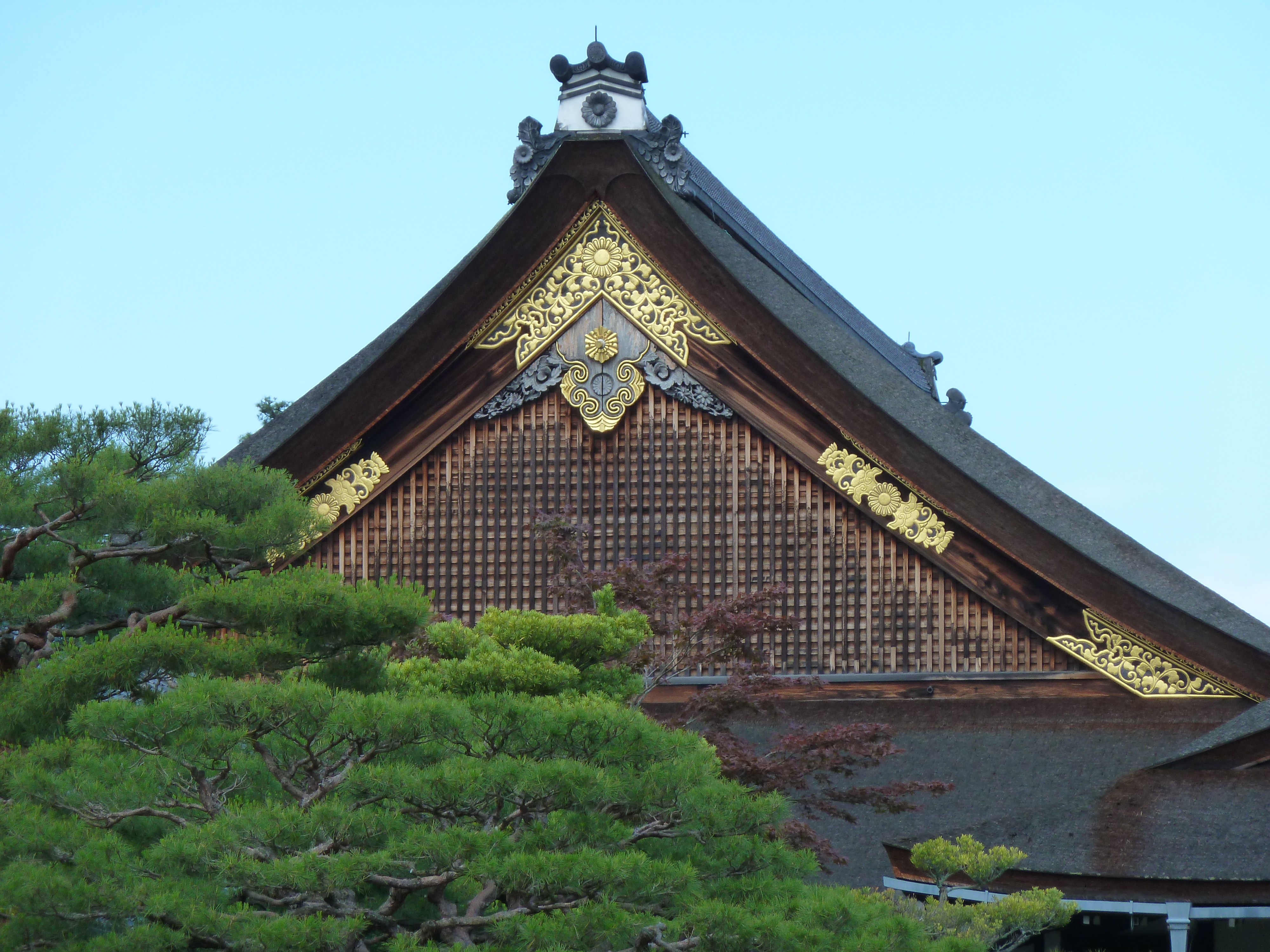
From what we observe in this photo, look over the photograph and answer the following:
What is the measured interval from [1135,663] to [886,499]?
1.92 metres

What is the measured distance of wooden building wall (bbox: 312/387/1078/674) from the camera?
35.3 ft

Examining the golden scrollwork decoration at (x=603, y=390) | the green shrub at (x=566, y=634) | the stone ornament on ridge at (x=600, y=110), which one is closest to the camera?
the green shrub at (x=566, y=634)

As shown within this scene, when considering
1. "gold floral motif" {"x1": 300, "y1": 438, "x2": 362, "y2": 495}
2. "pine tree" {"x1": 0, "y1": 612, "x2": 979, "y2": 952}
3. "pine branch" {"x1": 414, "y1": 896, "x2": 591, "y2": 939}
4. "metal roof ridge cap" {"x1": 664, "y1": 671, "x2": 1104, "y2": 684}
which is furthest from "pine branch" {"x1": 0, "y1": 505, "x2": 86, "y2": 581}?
"metal roof ridge cap" {"x1": 664, "y1": 671, "x2": 1104, "y2": 684}

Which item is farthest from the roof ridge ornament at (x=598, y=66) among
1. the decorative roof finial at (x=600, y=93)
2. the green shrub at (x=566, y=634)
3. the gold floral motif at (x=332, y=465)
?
the green shrub at (x=566, y=634)

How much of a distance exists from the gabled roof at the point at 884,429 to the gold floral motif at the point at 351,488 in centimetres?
21

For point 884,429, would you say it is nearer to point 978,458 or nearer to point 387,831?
point 978,458

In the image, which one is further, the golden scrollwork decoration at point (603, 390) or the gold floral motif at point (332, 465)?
the gold floral motif at point (332, 465)

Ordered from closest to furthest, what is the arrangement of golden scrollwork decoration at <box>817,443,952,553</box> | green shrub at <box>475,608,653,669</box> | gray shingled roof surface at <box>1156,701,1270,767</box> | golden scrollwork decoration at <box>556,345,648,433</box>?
green shrub at <box>475,608,653,669</box> < gray shingled roof surface at <box>1156,701,1270,767</box> < golden scrollwork decoration at <box>817,443,952,553</box> < golden scrollwork decoration at <box>556,345,648,433</box>

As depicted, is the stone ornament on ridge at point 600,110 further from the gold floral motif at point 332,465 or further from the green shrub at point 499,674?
the green shrub at point 499,674

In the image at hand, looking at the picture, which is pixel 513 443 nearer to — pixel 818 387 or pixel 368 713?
pixel 818 387

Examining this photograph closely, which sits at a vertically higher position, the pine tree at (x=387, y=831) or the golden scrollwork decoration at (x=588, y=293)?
the golden scrollwork decoration at (x=588, y=293)

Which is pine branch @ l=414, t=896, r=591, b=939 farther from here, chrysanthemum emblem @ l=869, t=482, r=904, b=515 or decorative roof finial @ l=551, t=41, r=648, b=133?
decorative roof finial @ l=551, t=41, r=648, b=133

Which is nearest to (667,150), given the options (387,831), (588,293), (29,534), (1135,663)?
(588,293)

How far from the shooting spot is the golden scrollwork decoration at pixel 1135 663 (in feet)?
33.3
